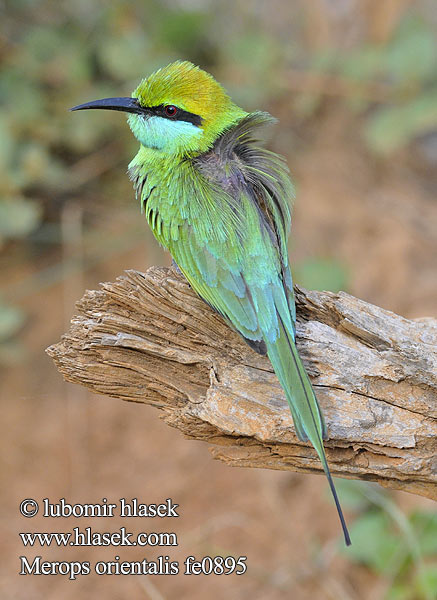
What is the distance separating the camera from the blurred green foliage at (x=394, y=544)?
9.22 feet

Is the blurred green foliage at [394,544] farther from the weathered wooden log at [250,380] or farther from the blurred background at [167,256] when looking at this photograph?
the weathered wooden log at [250,380]

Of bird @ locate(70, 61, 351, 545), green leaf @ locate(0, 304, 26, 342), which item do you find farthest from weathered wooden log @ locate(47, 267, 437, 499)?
green leaf @ locate(0, 304, 26, 342)

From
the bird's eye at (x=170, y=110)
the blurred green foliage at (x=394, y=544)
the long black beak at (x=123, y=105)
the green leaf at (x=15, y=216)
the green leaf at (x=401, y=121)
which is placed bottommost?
the blurred green foliage at (x=394, y=544)

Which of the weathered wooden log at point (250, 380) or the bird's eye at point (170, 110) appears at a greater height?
the bird's eye at point (170, 110)

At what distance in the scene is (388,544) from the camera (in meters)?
3.06

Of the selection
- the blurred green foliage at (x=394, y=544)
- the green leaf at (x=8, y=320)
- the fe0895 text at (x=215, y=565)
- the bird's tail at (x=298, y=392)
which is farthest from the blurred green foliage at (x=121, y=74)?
the bird's tail at (x=298, y=392)

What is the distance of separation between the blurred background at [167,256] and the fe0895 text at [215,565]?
59 mm

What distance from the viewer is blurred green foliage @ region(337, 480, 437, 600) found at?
111 inches

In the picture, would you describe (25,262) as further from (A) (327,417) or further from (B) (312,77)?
(A) (327,417)

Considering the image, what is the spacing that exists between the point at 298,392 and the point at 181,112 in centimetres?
111

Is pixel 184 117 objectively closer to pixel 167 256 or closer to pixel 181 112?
pixel 181 112

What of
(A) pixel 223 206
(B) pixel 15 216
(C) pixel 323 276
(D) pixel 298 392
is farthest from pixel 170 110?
(B) pixel 15 216

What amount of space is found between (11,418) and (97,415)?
0.49 metres

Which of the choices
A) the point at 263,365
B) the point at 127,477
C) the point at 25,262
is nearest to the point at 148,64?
the point at 25,262
